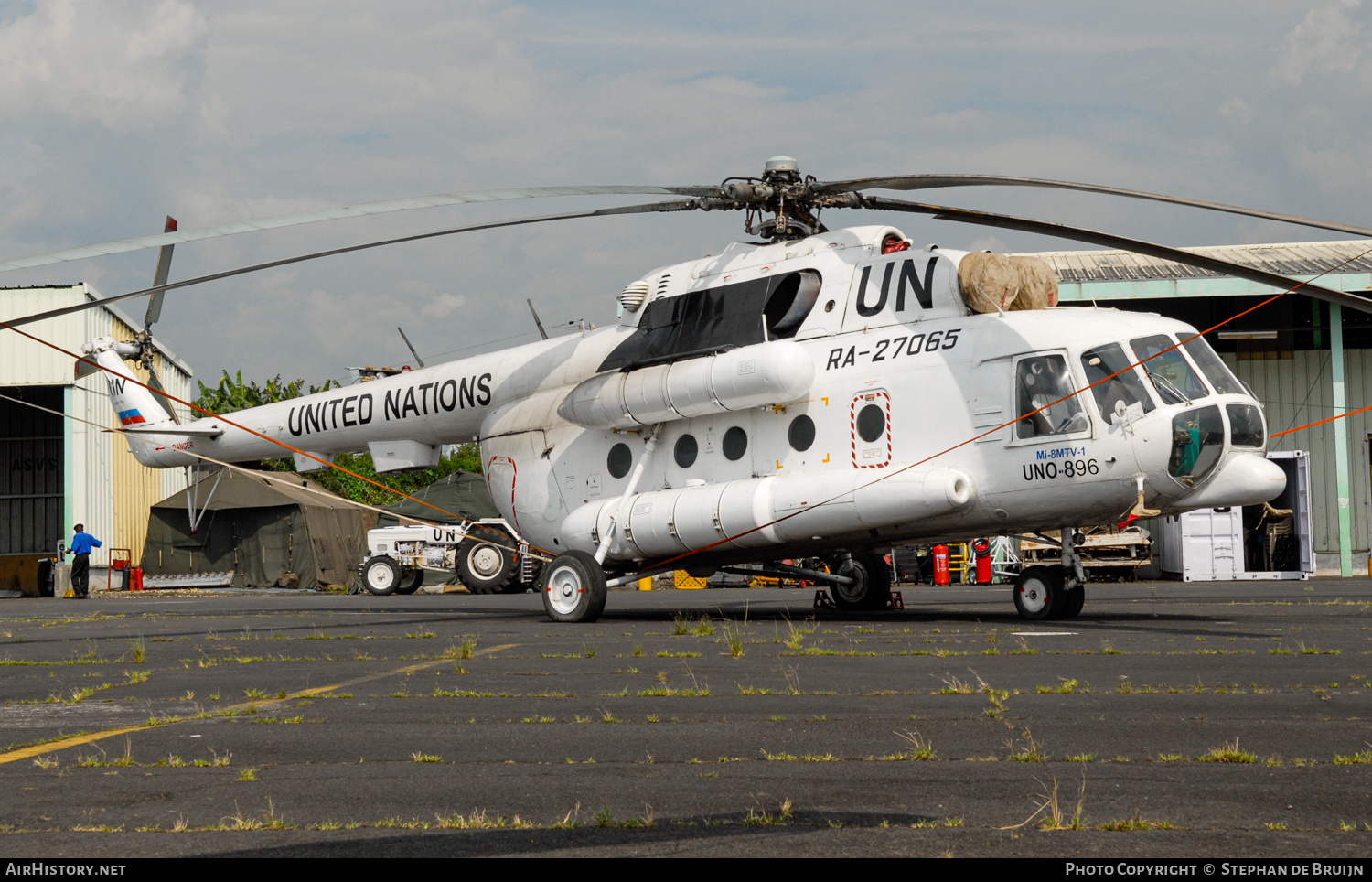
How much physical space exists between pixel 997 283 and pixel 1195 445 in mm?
2887

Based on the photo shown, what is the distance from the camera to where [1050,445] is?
43.6 ft

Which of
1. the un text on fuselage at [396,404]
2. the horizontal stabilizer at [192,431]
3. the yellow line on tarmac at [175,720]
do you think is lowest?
the yellow line on tarmac at [175,720]

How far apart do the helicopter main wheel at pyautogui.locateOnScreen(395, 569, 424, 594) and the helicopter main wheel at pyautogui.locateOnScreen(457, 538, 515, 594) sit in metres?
2.11

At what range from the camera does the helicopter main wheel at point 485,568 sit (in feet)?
101

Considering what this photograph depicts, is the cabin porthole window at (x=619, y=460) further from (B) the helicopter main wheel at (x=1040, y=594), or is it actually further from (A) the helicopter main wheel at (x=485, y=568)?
(A) the helicopter main wheel at (x=485, y=568)

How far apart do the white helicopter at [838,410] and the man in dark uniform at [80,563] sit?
18.6 metres

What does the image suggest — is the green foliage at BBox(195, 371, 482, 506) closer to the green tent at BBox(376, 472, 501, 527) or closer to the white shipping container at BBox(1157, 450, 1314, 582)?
the green tent at BBox(376, 472, 501, 527)

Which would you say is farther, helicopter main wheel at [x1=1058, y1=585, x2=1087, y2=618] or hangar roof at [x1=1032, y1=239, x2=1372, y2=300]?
hangar roof at [x1=1032, y1=239, x2=1372, y2=300]

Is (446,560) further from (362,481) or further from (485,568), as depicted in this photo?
(362,481)

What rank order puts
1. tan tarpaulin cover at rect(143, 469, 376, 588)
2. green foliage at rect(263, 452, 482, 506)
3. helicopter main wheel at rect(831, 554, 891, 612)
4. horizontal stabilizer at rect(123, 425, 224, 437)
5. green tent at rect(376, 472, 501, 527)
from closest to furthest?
helicopter main wheel at rect(831, 554, 891, 612)
horizontal stabilizer at rect(123, 425, 224, 437)
green tent at rect(376, 472, 501, 527)
tan tarpaulin cover at rect(143, 469, 376, 588)
green foliage at rect(263, 452, 482, 506)

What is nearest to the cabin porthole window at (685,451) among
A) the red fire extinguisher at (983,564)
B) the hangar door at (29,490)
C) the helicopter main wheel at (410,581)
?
the red fire extinguisher at (983,564)

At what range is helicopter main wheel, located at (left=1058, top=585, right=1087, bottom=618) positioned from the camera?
1404 cm

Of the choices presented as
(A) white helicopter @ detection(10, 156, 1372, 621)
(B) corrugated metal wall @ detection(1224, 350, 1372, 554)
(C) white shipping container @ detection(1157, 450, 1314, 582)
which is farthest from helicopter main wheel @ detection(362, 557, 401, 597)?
(B) corrugated metal wall @ detection(1224, 350, 1372, 554)
